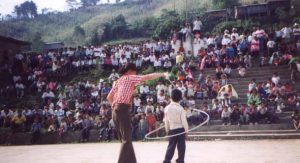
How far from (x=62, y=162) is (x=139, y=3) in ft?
234

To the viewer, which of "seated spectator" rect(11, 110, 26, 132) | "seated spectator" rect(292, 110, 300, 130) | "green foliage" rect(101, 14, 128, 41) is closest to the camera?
"seated spectator" rect(292, 110, 300, 130)

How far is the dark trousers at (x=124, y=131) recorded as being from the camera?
276 inches

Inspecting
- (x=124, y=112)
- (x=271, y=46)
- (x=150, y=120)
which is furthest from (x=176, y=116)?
(x=271, y=46)

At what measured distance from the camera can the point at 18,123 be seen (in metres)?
20.2

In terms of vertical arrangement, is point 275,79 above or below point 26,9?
below

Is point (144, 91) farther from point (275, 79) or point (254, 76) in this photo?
point (275, 79)

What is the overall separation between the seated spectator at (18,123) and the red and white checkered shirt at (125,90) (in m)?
14.3

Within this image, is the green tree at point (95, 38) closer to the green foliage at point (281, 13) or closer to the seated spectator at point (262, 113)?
the green foliage at point (281, 13)

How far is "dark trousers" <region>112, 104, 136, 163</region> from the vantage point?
7.02 m

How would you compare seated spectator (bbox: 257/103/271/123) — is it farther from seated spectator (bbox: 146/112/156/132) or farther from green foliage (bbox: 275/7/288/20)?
green foliage (bbox: 275/7/288/20)

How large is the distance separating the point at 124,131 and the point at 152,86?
14.2 meters

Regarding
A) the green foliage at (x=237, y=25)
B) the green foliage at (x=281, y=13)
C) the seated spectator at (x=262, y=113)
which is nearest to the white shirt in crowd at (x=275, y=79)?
the seated spectator at (x=262, y=113)

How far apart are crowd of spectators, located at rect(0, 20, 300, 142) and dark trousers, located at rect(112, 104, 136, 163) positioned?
959 centimetres

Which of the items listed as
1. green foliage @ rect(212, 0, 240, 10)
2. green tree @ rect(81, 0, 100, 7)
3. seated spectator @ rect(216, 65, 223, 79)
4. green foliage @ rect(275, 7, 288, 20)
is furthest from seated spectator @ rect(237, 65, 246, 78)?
green tree @ rect(81, 0, 100, 7)
